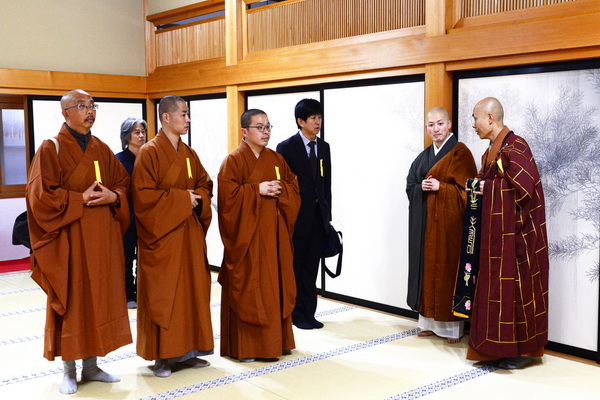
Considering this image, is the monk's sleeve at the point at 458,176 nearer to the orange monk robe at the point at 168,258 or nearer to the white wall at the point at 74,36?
the orange monk robe at the point at 168,258

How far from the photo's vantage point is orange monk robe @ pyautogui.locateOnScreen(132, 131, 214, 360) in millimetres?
3508

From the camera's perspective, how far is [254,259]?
12.4 ft

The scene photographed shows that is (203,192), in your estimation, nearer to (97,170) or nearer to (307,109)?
(97,170)

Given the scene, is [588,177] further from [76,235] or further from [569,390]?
[76,235]

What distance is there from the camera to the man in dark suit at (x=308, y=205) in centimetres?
457

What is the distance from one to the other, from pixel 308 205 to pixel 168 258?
1.31 m

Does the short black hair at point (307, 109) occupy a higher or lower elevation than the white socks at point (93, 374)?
higher

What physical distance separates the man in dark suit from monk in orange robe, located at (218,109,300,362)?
0.61m

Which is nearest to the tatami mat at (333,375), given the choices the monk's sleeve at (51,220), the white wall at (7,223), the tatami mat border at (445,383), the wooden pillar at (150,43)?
the tatami mat border at (445,383)

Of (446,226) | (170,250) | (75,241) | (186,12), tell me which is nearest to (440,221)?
(446,226)

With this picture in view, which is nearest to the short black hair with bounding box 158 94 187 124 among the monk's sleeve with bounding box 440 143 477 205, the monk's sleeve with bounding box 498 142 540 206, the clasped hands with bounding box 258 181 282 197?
the clasped hands with bounding box 258 181 282 197

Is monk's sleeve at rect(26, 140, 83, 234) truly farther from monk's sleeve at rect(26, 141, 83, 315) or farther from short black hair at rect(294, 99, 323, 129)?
short black hair at rect(294, 99, 323, 129)

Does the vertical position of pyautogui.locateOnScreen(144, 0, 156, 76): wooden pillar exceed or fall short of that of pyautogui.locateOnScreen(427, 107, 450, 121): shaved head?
it exceeds it

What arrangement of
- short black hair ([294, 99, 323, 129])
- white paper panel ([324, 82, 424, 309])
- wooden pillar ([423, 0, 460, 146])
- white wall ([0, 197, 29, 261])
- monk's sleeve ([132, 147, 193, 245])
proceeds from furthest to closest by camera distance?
white wall ([0, 197, 29, 261])
white paper panel ([324, 82, 424, 309])
short black hair ([294, 99, 323, 129])
wooden pillar ([423, 0, 460, 146])
monk's sleeve ([132, 147, 193, 245])
